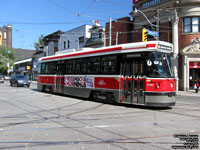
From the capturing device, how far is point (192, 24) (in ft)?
79.4

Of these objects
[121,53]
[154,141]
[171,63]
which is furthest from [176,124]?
[121,53]

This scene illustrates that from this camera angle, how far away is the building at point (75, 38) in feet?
132

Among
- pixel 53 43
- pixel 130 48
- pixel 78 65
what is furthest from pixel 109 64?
pixel 53 43

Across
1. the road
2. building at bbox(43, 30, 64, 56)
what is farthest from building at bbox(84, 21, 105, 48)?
the road

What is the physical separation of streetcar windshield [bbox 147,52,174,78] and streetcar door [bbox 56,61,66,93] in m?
7.94

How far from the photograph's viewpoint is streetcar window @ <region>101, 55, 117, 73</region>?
11.4 m

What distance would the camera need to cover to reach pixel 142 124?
7055 mm

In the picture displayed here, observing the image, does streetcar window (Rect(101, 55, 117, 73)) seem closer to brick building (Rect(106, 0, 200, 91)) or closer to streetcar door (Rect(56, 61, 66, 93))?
streetcar door (Rect(56, 61, 66, 93))

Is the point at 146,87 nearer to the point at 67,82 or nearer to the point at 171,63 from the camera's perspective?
the point at 171,63

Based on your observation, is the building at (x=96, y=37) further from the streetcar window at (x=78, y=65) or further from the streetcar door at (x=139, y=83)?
the streetcar door at (x=139, y=83)

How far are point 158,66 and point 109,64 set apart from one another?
2.91 metres

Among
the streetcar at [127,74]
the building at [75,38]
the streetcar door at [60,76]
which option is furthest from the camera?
the building at [75,38]

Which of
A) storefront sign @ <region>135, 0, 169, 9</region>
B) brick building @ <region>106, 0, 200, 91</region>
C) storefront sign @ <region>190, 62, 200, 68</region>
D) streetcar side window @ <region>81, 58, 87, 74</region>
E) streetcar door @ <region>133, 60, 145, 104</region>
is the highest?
storefront sign @ <region>135, 0, 169, 9</region>

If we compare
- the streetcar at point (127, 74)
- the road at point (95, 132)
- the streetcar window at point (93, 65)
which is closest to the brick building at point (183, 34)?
the streetcar window at point (93, 65)
